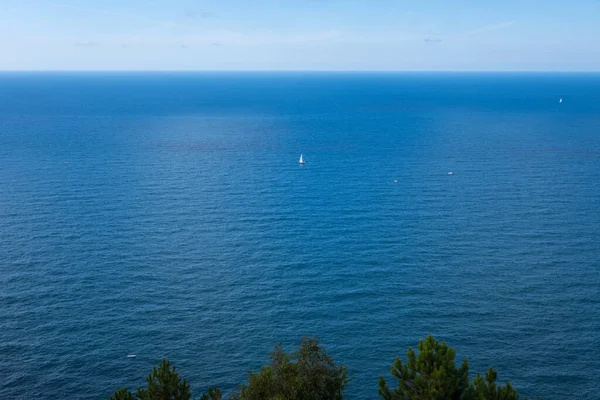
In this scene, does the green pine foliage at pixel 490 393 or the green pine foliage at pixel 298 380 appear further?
the green pine foliage at pixel 298 380

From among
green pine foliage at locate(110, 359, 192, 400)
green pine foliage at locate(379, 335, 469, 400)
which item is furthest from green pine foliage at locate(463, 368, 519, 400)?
green pine foliage at locate(110, 359, 192, 400)

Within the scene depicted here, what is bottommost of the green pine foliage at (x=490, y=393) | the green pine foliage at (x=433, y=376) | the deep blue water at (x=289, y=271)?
the green pine foliage at (x=490, y=393)

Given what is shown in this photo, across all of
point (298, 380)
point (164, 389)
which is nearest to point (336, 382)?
point (298, 380)

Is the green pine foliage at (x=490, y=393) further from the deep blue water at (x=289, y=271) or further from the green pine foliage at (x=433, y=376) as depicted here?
the deep blue water at (x=289, y=271)

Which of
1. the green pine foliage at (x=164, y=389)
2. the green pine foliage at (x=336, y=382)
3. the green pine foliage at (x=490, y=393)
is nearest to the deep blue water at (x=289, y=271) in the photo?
the green pine foliage at (x=336, y=382)

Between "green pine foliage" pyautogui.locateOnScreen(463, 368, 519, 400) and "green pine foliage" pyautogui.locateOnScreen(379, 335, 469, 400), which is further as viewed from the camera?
"green pine foliage" pyautogui.locateOnScreen(379, 335, 469, 400)

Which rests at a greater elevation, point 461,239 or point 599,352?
point 461,239

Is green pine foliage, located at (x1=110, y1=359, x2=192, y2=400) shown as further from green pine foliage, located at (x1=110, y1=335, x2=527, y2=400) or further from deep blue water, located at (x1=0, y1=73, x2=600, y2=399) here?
deep blue water, located at (x1=0, y1=73, x2=600, y2=399)

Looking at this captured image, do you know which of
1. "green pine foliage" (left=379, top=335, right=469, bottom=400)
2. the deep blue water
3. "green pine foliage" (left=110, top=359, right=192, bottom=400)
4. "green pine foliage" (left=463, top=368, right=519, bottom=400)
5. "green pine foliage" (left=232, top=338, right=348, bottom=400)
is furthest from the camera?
the deep blue water

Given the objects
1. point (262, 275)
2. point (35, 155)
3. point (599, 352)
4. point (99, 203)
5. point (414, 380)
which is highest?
point (35, 155)

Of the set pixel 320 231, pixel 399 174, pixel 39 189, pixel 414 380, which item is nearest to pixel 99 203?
pixel 39 189

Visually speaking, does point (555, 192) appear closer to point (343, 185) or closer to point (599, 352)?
point (343, 185)
